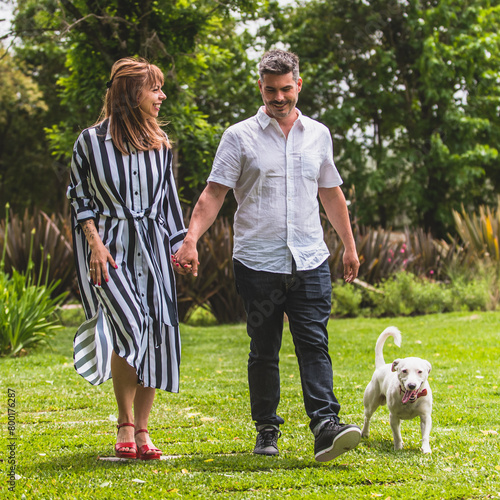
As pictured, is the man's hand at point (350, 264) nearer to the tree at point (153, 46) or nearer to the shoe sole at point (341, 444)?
the shoe sole at point (341, 444)

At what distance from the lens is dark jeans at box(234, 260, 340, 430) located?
3.64 meters

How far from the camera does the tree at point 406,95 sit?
73.8 ft

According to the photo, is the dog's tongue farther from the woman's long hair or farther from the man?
the woman's long hair

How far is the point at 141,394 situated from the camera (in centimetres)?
369

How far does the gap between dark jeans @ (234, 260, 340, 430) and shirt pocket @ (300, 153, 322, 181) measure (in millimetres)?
473

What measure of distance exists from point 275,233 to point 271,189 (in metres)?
0.22

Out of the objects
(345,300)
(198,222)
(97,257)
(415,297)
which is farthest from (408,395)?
(415,297)

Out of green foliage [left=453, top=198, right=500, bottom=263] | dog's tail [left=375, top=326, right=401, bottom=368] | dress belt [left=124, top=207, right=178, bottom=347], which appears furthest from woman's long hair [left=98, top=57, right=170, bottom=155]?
green foliage [left=453, top=198, right=500, bottom=263]

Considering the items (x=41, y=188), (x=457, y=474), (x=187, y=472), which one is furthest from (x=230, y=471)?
(x=41, y=188)

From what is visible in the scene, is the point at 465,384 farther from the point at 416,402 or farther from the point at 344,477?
the point at 344,477

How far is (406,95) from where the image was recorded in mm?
24609

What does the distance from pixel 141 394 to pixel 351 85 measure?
22.6 m

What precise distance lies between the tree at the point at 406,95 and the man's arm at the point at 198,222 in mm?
19422

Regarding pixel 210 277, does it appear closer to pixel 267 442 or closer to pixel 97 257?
pixel 267 442
